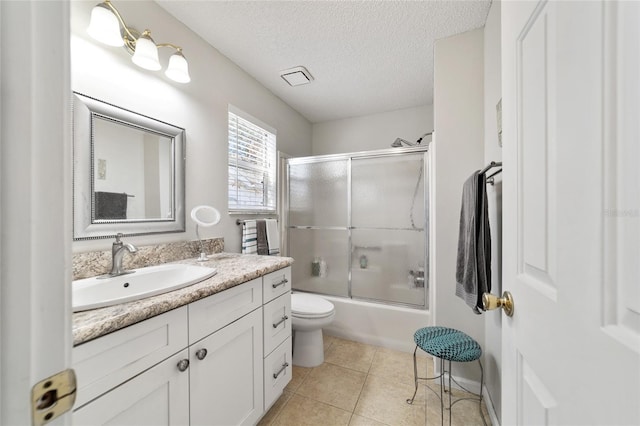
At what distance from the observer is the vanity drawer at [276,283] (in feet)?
4.41

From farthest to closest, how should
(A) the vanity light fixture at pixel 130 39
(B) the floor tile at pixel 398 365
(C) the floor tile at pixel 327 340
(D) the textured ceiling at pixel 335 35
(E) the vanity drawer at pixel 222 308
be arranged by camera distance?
(C) the floor tile at pixel 327 340, (B) the floor tile at pixel 398 365, (D) the textured ceiling at pixel 335 35, (A) the vanity light fixture at pixel 130 39, (E) the vanity drawer at pixel 222 308

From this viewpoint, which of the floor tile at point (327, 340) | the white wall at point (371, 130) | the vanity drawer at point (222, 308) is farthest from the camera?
the white wall at point (371, 130)

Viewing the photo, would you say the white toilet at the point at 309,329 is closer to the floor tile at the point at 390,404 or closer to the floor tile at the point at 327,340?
the floor tile at the point at 327,340

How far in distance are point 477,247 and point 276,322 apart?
115 centimetres

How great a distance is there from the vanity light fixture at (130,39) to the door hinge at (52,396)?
1.42 m

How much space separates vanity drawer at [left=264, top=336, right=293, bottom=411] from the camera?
52.8 inches

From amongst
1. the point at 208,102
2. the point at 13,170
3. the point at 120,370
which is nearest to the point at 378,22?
the point at 208,102

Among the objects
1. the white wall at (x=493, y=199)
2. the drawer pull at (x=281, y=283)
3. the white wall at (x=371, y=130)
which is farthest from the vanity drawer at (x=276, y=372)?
the white wall at (x=371, y=130)

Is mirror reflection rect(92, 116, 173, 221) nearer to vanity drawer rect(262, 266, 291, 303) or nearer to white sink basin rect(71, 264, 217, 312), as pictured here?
white sink basin rect(71, 264, 217, 312)

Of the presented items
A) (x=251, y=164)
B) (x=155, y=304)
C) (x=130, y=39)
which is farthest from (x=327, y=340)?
(x=130, y=39)

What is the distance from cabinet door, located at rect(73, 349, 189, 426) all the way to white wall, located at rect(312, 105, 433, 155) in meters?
2.81

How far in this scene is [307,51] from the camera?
188 cm

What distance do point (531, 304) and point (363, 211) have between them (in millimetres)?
2039

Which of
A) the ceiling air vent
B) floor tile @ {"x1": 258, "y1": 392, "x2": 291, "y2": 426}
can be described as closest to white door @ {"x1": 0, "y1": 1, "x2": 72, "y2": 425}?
floor tile @ {"x1": 258, "y1": 392, "x2": 291, "y2": 426}
